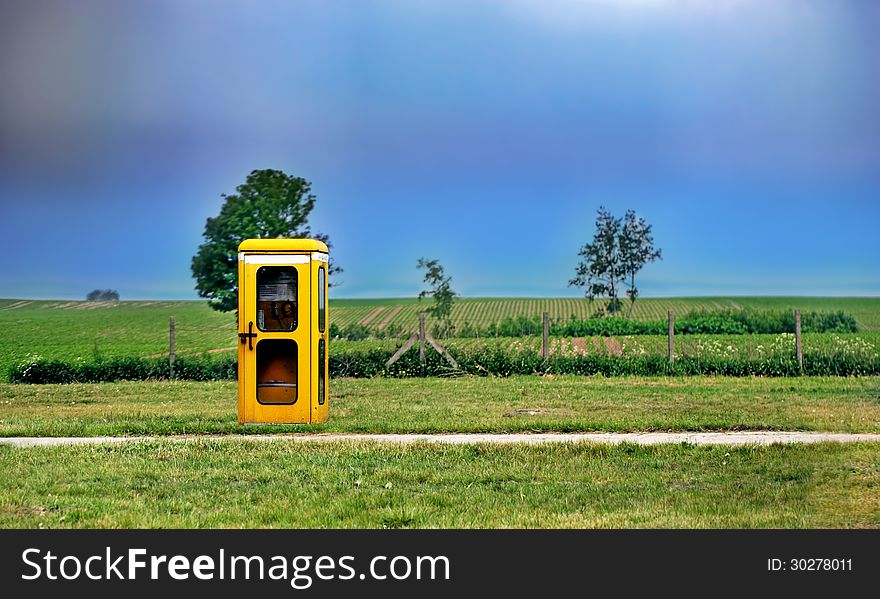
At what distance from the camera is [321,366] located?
11250mm

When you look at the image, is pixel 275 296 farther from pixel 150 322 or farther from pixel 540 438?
pixel 150 322

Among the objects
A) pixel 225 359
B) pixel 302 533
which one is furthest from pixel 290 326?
pixel 225 359

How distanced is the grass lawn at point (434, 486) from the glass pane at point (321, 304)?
5.92ft

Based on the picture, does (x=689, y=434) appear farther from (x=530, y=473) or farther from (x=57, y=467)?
(x=57, y=467)

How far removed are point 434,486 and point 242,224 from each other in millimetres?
15459

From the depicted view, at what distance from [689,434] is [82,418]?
305 inches

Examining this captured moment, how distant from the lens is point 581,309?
40281 millimetres

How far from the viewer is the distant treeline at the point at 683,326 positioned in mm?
26266

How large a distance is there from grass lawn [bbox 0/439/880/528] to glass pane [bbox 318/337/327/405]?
5.25ft

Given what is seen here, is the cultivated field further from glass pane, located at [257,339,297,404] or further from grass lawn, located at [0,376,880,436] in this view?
glass pane, located at [257,339,297,404]

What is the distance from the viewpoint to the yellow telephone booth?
35.1 feet

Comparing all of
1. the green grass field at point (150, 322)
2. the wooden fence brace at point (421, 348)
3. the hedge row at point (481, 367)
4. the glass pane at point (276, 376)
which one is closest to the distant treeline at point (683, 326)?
the green grass field at point (150, 322)

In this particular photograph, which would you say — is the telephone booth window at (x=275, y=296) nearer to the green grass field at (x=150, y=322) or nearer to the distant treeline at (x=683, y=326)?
the green grass field at (x=150, y=322)

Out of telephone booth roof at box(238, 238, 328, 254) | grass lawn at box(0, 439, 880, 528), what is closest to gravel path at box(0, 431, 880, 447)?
grass lawn at box(0, 439, 880, 528)
